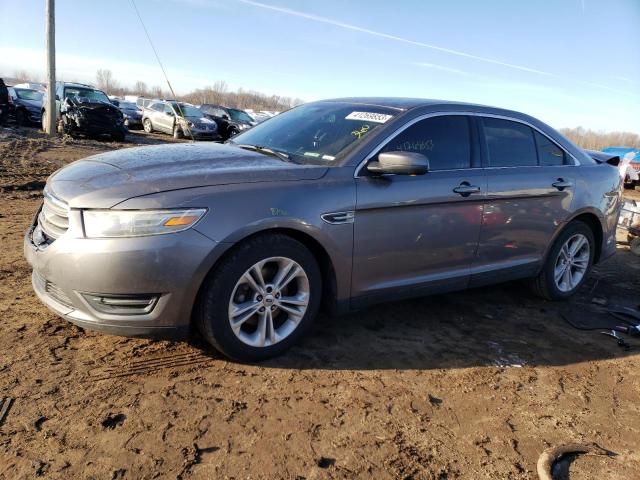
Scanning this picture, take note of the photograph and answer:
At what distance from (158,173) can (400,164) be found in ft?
4.92

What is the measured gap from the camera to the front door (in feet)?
11.3

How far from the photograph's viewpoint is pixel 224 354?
3.16 meters

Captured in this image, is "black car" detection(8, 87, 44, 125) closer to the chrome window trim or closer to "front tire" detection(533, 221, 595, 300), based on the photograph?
the chrome window trim

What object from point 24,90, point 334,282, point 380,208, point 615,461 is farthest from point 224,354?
point 24,90

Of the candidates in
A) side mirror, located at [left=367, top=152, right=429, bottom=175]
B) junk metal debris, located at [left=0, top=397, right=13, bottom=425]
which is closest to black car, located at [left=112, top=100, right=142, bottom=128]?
side mirror, located at [left=367, top=152, right=429, bottom=175]

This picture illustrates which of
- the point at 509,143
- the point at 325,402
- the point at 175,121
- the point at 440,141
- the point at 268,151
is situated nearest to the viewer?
the point at 325,402

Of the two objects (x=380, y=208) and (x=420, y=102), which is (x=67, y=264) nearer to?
(x=380, y=208)

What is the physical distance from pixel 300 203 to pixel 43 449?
1812 millimetres

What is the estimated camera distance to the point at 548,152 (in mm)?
4707

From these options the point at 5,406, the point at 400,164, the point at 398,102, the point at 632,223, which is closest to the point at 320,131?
the point at 398,102

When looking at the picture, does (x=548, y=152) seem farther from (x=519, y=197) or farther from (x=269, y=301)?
(x=269, y=301)

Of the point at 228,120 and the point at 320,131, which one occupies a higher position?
the point at 228,120

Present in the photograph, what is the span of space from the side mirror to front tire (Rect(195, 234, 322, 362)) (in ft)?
2.46

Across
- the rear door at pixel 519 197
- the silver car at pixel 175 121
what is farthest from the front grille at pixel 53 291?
the silver car at pixel 175 121
